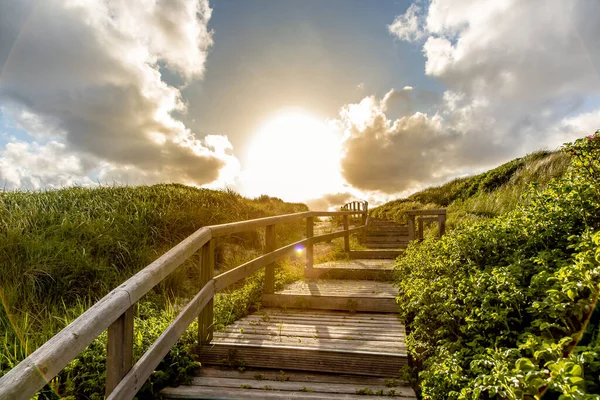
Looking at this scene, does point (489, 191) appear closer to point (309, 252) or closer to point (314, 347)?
point (309, 252)

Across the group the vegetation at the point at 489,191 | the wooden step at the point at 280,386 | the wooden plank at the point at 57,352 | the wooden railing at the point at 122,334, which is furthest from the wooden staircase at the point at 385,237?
the wooden plank at the point at 57,352

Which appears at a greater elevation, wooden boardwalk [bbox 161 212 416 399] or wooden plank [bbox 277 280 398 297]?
wooden plank [bbox 277 280 398 297]

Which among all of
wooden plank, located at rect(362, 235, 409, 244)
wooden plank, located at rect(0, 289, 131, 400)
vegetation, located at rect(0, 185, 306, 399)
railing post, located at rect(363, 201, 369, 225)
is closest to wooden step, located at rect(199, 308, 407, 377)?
vegetation, located at rect(0, 185, 306, 399)

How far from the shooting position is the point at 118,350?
2.18m

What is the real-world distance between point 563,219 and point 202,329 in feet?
12.7

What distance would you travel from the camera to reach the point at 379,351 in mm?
3488

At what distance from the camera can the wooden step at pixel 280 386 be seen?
2.95m

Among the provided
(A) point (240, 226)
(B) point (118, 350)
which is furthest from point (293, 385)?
(A) point (240, 226)

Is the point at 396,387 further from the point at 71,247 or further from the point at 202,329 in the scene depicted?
the point at 71,247

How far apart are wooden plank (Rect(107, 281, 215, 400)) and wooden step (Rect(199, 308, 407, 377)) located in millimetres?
599

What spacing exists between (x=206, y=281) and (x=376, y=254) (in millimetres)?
6279

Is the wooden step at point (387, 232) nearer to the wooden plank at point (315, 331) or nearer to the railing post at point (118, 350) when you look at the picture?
the wooden plank at point (315, 331)

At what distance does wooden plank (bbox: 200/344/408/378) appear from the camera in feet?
A: 11.1

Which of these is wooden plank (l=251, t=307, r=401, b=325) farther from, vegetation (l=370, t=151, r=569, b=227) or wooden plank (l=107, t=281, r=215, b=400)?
vegetation (l=370, t=151, r=569, b=227)
